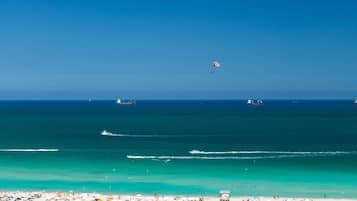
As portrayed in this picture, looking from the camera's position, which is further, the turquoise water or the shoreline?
the turquoise water

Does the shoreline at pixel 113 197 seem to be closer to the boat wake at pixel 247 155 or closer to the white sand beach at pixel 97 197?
the white sand beach at pixel 97 197

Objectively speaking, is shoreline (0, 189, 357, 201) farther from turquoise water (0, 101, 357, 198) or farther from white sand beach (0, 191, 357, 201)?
turquoise water (0, 101, 357, 198)

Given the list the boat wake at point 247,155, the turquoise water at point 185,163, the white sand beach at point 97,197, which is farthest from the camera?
the boat wake at point 247,155

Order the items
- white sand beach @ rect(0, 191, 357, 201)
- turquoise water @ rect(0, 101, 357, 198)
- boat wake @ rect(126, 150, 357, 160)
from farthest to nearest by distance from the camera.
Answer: boat wake @ rect(126, 150, 357, 160)
turquoise water @ rect(0, 101, 357, 198)
white sand beach @ rect(0, 191, 357, 201)

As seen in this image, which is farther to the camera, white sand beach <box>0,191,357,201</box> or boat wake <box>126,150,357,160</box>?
boat wake <box>126,150,357,160</box>

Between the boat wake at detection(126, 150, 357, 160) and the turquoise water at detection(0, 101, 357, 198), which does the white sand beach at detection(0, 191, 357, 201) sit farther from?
the boat wake at detection(126, 150, 357, 160)

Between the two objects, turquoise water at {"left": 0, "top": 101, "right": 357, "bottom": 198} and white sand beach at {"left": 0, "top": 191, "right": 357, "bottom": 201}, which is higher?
turquoise water at {"left": 0, "top": 101, "right": 357, "bottom": 198}

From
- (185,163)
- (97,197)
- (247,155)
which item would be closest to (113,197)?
(97,197)

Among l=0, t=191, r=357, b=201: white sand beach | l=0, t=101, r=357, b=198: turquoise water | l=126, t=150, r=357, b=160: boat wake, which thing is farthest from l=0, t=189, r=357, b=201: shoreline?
l=126, t=150, r=357, b=160: boat wake

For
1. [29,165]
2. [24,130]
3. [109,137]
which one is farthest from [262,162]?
[24,130]

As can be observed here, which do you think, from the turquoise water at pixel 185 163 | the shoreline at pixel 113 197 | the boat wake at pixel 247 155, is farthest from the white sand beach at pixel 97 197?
the boat wake at pixel 247 155

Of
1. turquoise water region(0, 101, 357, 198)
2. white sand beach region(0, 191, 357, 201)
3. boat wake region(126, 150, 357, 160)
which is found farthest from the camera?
boat wake region(126, 150, 357, 160)
